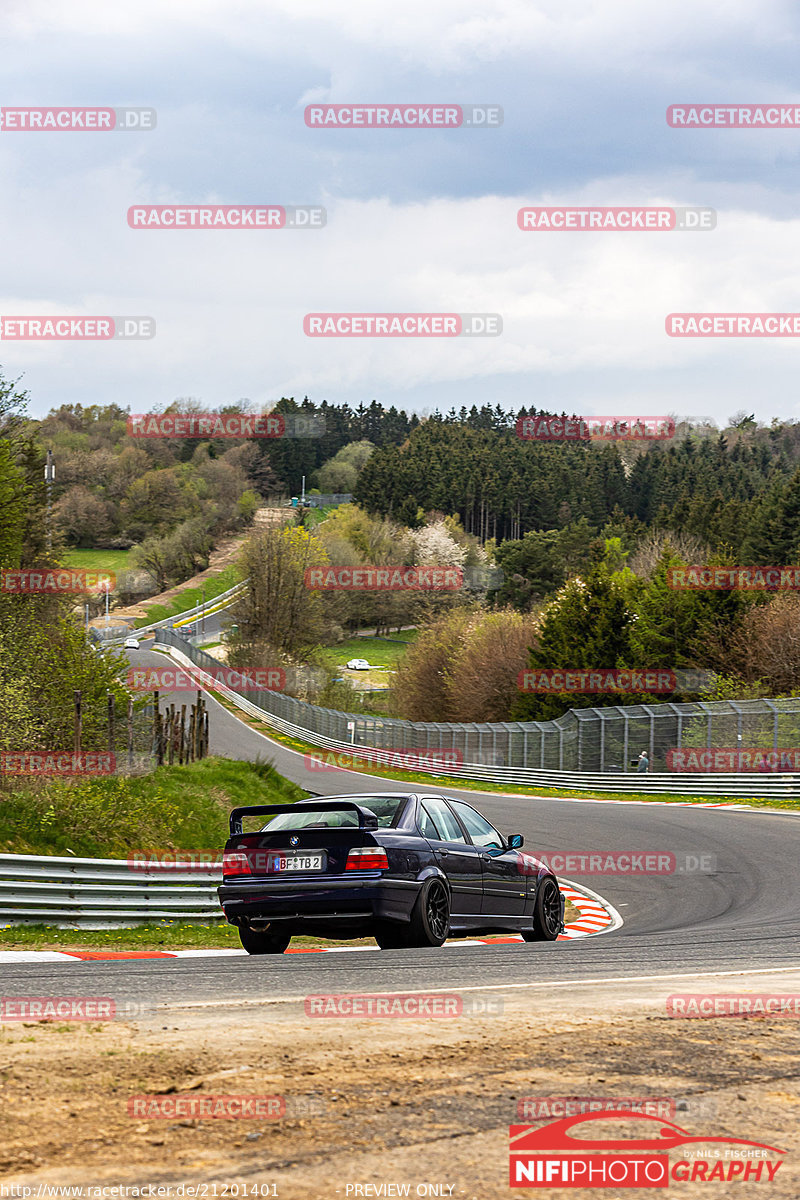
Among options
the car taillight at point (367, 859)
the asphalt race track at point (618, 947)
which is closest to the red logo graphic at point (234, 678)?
the asphalt race track at point (618, 947)

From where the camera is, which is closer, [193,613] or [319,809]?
[319,809]

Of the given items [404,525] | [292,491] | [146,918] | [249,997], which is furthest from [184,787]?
[292,491]

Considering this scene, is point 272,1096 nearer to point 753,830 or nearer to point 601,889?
point 601,889

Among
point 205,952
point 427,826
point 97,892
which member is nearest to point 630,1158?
point 427,826

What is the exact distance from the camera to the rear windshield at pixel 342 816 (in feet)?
33.5

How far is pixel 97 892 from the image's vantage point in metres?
12.5

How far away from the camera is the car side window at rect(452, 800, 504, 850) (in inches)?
458

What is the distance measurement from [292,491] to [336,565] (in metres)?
74.0

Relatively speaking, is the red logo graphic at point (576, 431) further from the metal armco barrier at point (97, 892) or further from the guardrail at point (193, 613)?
the metal armco barrier at point (97, 892)

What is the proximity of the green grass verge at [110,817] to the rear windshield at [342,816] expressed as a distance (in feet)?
19.3

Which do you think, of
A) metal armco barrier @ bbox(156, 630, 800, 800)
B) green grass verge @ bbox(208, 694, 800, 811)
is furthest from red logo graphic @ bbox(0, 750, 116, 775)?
metal armco barrier @ bbox(156, 630, 800, 800)

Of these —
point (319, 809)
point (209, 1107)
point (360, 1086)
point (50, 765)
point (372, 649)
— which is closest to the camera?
point (209, 1107)

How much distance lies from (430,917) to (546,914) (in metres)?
2.75

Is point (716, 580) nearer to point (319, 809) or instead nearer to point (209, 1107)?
point (319, 809)
